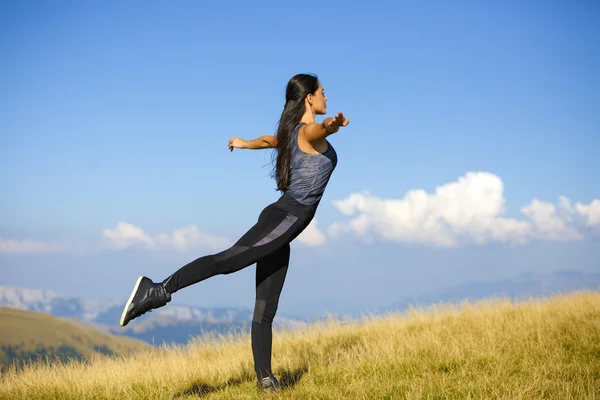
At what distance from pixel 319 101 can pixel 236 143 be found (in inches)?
45.9

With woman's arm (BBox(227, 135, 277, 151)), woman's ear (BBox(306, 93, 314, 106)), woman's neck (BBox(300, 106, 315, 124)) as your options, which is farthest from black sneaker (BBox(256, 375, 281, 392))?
woman's ear (BBox(306, 93, 314, 106))

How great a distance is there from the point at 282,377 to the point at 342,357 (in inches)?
41.6

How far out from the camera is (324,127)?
511 cm

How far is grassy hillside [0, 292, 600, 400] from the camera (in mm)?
5766

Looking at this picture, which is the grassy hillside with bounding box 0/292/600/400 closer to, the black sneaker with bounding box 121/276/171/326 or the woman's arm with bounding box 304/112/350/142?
the black sneaker with bounding box 121/276/171/326

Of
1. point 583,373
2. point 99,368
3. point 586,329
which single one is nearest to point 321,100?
point 583,373

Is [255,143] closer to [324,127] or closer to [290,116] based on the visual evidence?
[290,116]

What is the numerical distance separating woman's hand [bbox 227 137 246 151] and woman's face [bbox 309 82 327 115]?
1006 millimetres

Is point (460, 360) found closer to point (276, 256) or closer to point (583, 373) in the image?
point (583, 373)

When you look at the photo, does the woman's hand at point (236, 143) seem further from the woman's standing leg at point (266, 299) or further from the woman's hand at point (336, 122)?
the woman's hand at point (336, 122)

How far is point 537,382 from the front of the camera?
5.73 m

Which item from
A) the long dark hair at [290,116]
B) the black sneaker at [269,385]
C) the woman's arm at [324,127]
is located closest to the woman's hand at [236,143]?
the long dark hair at [290,116]

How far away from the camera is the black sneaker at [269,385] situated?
594 cm

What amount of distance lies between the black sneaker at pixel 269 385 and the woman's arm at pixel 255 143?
8.09 ft
